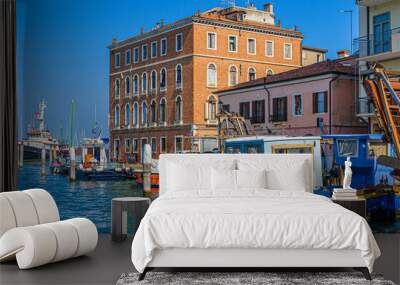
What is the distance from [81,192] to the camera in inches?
284

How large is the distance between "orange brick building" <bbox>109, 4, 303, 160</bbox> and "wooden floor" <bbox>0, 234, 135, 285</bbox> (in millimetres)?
2040

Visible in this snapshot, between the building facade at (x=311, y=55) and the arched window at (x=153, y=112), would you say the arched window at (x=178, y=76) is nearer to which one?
the arched window at (x=153, y=112)

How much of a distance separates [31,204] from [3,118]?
5.78 ft

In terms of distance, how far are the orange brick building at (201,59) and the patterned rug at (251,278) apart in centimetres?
264

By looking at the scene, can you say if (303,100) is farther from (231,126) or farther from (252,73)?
(231,126)

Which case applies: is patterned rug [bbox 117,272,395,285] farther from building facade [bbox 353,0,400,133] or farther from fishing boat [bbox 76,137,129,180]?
fishing boat [bbox 76,137,129,180]

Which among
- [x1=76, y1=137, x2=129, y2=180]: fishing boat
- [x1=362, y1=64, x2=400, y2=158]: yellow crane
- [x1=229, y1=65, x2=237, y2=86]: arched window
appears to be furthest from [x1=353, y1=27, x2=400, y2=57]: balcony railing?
[x1=76, y1=137, x2=129, y2=180]: fishing boat

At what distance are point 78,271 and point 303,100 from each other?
3367 millimetres

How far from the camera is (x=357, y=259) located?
169 inches

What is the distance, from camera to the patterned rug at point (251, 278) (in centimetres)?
423

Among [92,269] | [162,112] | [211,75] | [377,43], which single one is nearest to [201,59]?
[211,75]

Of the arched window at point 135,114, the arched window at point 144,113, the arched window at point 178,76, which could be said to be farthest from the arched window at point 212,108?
the arched window at point 135,114

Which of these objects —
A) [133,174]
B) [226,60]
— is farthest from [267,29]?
[133,174]

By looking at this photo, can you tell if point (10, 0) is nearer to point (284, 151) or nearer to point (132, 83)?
point (132, 83)
